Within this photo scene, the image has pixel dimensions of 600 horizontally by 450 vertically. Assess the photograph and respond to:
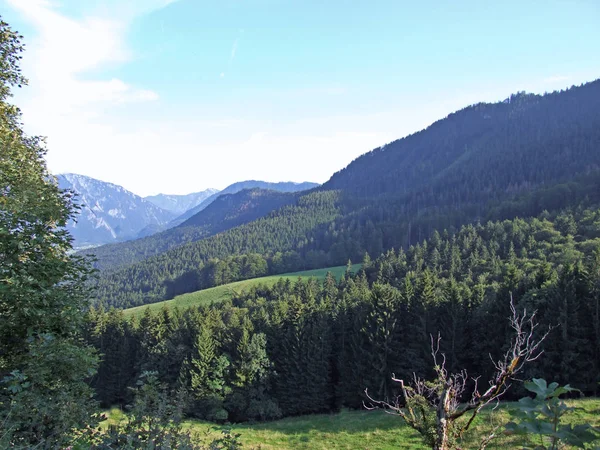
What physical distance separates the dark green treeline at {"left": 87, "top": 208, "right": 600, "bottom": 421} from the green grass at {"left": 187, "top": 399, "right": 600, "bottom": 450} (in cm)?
1429

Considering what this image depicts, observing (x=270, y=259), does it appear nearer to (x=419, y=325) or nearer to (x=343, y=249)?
(x=343, y=249)

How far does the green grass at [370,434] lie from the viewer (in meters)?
19.1

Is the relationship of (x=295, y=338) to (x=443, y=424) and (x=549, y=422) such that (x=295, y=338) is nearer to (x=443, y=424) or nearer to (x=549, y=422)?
(x=443, y=424)

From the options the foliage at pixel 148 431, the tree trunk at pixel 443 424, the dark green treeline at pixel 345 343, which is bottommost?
the dark green treeline at pixel 345 343

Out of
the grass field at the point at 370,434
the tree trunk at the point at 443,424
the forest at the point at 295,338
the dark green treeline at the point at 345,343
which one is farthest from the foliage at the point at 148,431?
the dark green treeline at the point at 345,343

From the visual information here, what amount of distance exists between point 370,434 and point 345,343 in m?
26.7

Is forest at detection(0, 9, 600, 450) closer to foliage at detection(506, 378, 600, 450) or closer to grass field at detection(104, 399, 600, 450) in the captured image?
foliage at detection(506, 378, 600, 450)

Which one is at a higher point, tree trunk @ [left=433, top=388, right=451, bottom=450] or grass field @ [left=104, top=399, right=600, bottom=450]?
tree trunk @ [left=433, top=388, right=451, bottom=450]

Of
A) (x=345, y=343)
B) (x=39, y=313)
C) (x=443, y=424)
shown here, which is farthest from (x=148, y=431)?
(x=345, y=343)

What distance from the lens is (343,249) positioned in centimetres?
16438

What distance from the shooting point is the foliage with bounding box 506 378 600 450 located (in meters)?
3.16

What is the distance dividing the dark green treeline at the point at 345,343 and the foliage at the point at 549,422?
38612 millimetres

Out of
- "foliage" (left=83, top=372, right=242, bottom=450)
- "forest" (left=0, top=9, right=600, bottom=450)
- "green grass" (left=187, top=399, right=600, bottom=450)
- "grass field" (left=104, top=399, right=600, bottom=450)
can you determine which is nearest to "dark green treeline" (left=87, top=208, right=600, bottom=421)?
"forest" (left=0, top=9, right=600, bottom=450)

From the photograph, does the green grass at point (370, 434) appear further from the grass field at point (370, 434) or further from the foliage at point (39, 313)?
the foliage at point (39, 313)
